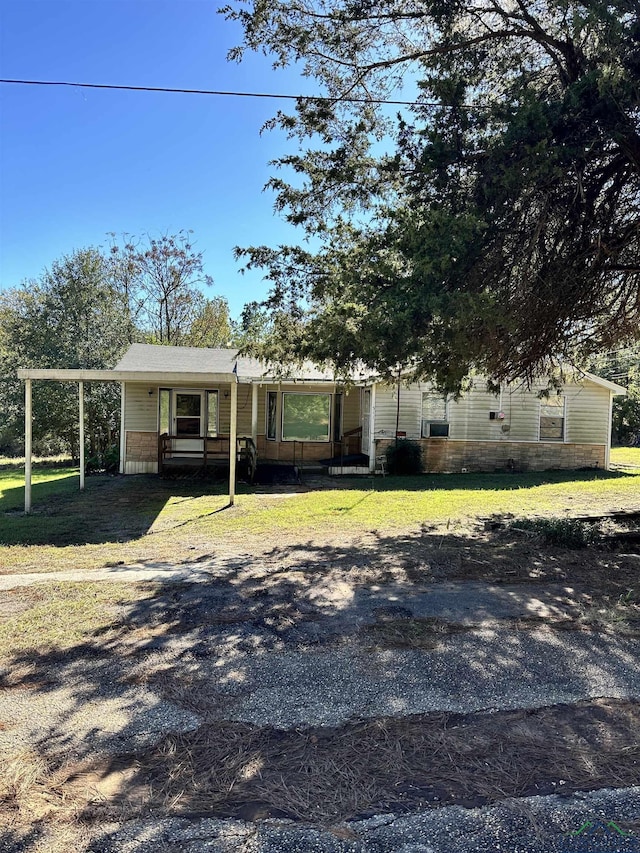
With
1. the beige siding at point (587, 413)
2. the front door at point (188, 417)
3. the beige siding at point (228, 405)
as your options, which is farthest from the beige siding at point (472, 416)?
the front door at point (188, 417)

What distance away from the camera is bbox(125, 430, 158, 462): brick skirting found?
50.3 feet

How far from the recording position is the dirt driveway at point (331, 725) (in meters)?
2.01

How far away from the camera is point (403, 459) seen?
15523 millimetres

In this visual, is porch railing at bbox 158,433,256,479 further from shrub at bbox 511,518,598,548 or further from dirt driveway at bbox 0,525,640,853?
dirt driveway at bbox 0,525,640,853

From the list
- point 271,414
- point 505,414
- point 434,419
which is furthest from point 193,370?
point 505,414

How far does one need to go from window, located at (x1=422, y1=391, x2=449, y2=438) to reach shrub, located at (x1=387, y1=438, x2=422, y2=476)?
969 mm

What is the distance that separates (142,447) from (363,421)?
6959 millimetres

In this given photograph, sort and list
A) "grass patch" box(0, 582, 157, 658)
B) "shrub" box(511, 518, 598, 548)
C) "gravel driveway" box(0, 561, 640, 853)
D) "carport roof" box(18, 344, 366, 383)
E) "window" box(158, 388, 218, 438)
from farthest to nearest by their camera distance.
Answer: "window" box(158, 388, 218, 438) → "carport roof" box(18, 344, 366, 383) → "shrub" box(511, 518, 598, 548) → "grass patch" box(0, 582, 157, 658) → "gravel driveway" box(0, 561, 640, 853)

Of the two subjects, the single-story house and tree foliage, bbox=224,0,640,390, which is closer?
tree foliage, bbox=224,0,640,390

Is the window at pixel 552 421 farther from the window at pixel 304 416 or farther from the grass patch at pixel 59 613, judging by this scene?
the grass patch at pixel 59 613

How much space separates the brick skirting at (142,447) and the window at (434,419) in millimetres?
8216

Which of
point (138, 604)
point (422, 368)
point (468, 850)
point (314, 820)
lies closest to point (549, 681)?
point (468, 850)

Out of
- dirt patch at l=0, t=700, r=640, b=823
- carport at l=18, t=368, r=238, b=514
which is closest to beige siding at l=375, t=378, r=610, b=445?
carport at l=18, t=368, r=238, b=514

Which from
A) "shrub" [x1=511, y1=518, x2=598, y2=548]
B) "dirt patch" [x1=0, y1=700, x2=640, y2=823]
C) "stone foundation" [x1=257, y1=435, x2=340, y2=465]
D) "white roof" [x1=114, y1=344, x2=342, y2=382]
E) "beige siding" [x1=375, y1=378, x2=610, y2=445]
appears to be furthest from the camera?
"stone foundation" [x1=257, y1=435, x2=340, y2=465]
